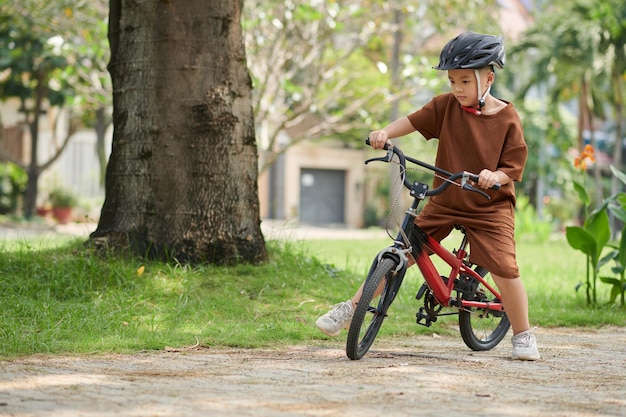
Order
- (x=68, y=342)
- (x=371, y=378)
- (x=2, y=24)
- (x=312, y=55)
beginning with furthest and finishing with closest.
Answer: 1. (x=2, y=24)
2. (x=312, y=55)
3. (x=68, y=342)
4. (x=371, y=378)

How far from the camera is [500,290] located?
209 inches

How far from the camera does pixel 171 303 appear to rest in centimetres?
642

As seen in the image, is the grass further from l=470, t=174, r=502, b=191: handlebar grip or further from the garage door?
the garage door

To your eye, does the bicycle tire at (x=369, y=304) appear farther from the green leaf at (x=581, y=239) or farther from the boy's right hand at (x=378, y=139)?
the green leaf at (x=581, y=239)

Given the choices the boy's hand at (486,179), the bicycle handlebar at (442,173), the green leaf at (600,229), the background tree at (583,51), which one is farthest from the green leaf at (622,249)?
the background tree at (583,51)

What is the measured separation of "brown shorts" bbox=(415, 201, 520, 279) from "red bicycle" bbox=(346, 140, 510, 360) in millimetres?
76

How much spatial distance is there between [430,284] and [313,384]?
1.23m

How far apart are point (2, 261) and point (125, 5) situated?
6.65ft

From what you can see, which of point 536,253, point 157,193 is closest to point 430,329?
point 157,193

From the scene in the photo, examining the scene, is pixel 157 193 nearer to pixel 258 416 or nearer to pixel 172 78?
pixel 172 78

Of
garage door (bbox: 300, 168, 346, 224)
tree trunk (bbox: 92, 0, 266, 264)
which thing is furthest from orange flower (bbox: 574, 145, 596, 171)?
garage door (bbox: 300, 168, 346, 224)

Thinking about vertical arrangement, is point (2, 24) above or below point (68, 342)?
above

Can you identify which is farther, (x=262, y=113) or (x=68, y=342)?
(x=262, y=113)

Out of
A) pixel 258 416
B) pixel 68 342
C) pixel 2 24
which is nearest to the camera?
pixel 258 416
